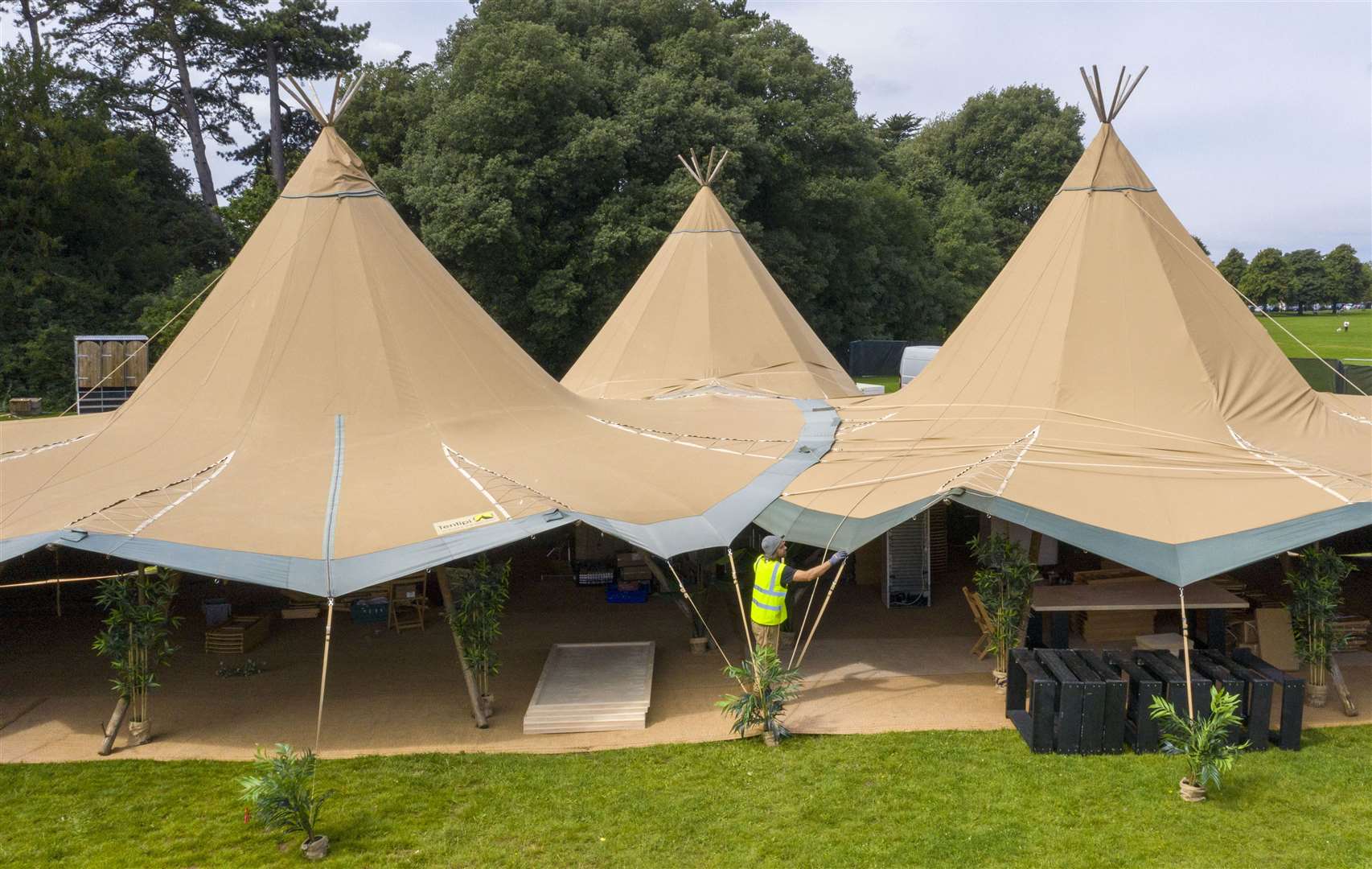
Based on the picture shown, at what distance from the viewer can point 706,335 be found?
1509 centimetres

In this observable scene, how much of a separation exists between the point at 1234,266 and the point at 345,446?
68.2 metres

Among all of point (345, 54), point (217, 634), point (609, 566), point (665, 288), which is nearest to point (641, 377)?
point (665, 288)

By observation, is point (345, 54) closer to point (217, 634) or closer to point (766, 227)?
point (766, 227)

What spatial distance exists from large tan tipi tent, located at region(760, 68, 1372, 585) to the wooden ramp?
186cm

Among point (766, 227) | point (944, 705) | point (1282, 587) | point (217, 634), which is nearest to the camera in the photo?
point (944, 705)

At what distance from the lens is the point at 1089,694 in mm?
6762

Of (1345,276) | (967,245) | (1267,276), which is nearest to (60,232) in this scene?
(967,245)

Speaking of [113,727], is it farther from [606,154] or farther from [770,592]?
[606,154]

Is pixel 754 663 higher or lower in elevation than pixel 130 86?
lower

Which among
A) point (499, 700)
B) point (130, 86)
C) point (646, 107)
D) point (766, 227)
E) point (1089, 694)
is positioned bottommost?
point (499, 700)

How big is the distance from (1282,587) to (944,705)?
5.82 m

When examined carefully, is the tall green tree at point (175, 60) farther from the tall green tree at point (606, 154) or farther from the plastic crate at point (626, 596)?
the plastic crate at point (626, 596)

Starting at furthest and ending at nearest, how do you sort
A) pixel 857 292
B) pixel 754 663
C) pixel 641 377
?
pixel 857 292 < pixel 641 377 < pixel 754 663

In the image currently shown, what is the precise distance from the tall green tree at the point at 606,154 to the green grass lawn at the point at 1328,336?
13.5 m
